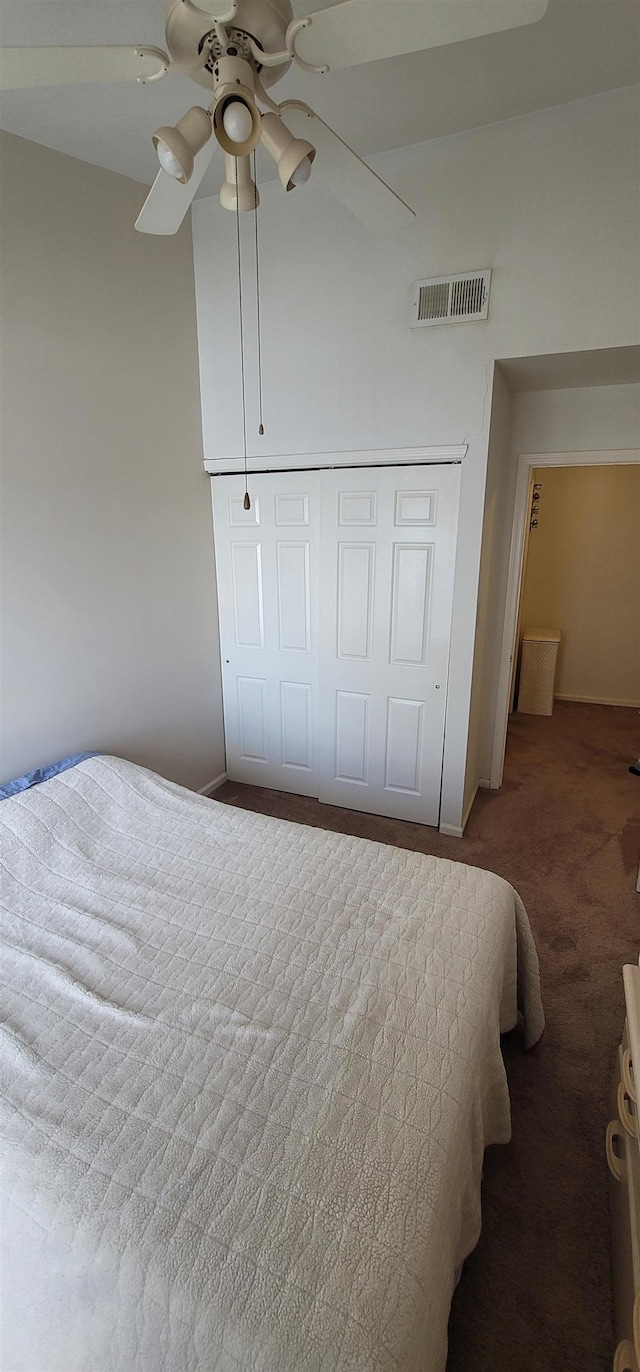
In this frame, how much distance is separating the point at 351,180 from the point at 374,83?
87 centimetres

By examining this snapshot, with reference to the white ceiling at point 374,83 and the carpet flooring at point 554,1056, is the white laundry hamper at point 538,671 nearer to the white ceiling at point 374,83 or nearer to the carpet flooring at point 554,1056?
the carpet flooring at point 554,1056

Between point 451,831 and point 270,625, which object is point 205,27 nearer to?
point 270,625

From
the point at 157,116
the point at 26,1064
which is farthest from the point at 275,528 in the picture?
the point at 26,1064

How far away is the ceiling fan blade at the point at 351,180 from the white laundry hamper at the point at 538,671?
149 inches

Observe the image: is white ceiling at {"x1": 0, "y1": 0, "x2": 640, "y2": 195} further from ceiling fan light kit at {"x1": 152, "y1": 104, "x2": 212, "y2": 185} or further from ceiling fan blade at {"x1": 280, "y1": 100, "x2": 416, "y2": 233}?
ceiling fan light kit at {"x1": 152, "y1": 104, "x2": 212, "y2": 185}

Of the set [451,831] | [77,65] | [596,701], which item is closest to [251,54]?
[77,65]

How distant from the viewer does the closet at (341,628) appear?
9.45 feet

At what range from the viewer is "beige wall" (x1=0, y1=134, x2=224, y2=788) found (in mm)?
2180

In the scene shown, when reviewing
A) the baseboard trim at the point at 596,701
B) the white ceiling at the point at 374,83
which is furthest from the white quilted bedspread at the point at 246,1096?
the baseboard trim at the point at 596,701

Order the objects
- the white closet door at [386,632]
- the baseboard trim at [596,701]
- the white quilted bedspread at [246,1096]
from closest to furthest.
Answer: the white quilted bedspread at [246,1096] → the white closet door at [386,632] → the baseboard trim at [596,701]

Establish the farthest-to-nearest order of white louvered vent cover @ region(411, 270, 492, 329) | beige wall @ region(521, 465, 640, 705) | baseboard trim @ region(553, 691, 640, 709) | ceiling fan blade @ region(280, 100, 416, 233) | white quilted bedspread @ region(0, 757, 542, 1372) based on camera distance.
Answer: baseboard trim @ region(553, 691, 640, 709) → beige wall @ region(521, 465, 640, 705) → white louvered vent cover @ region(411, 270, 492, 329) → ceiling fan blade @ region(280, 100, 416, 233) → white quilted bedspread @ region(0, 757, 542, 1372)

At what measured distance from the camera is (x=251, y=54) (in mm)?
1156

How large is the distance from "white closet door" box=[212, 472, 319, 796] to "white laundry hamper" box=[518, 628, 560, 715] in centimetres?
247

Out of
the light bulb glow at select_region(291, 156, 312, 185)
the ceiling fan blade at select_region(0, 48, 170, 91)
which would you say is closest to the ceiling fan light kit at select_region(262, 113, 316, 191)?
the light bulb glow at select_region(291, 156, 312, 185)
